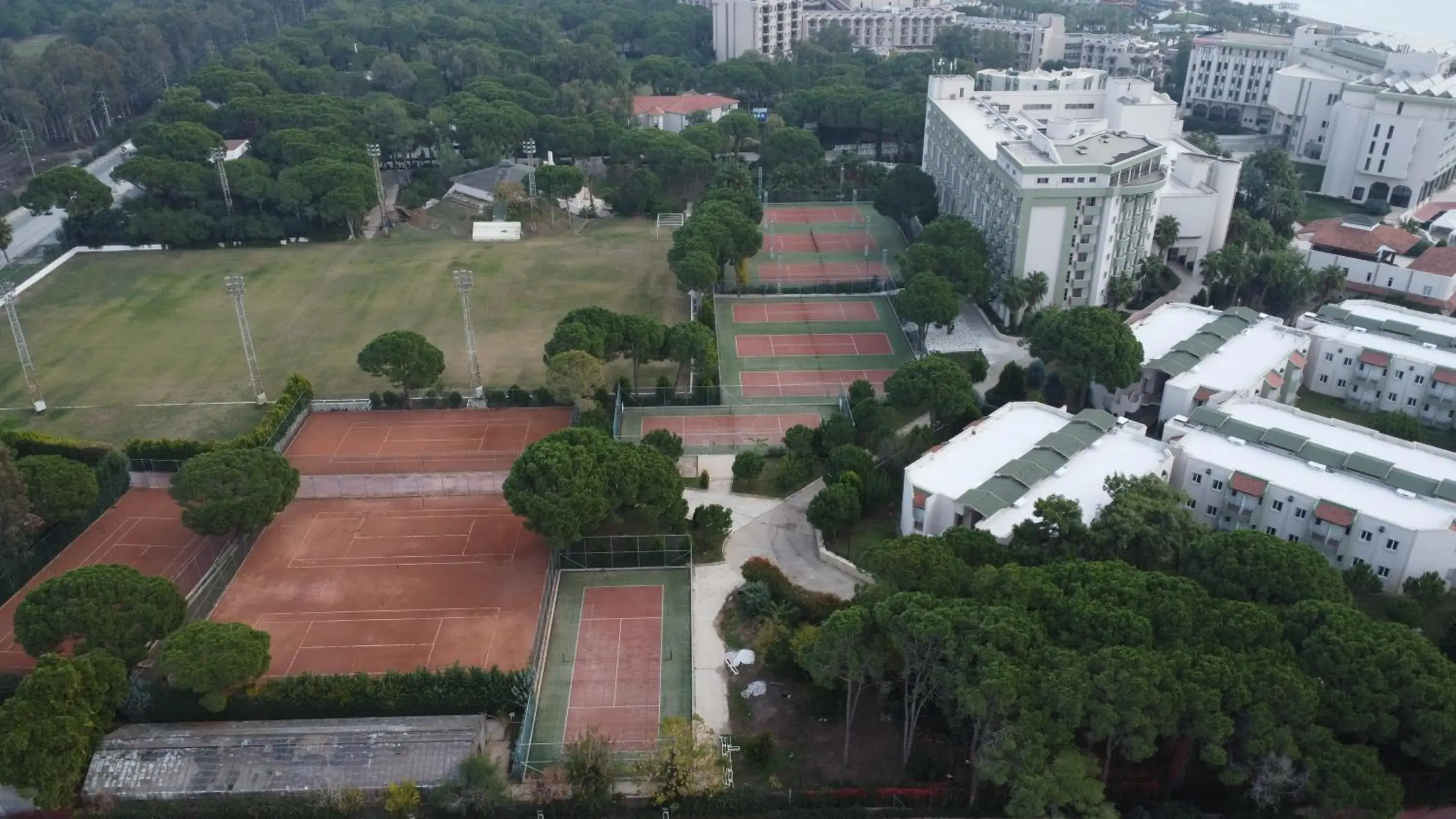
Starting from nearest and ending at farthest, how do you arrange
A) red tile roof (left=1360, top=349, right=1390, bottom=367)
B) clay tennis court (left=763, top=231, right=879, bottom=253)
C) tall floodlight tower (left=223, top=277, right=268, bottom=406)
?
tall floodlight tower (left=223, top=277, right=268, bottom=406), red tile roof (left=1360, top=349, right=1390, bottom=367), clay tennis court (left=763, top=231, right=879, bottom=253)

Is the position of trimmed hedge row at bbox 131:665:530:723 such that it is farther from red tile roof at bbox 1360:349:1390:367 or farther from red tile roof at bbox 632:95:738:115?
red tile roof at bbox 632:95:738:115

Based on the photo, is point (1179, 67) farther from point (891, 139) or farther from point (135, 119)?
point (135, 119)

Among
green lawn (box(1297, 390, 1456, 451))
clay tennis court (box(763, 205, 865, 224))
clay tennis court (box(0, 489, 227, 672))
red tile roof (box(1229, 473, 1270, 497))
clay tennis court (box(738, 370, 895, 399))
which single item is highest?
red tile roof (box(1229, 473, 1270, 497))

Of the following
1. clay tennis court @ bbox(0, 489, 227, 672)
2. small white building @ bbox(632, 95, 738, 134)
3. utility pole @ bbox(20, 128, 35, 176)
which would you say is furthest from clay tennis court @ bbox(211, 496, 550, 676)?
utility pole @ bbox(20, 128, 35, 176)

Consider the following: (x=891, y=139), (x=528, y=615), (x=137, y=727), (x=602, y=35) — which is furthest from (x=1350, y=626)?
(x=602, y=35)

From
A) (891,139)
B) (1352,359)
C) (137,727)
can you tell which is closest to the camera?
(137,727)

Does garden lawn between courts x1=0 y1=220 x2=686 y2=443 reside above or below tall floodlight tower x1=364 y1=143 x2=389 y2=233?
below

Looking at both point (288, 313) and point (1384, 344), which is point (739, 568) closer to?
point (1384, 344)
